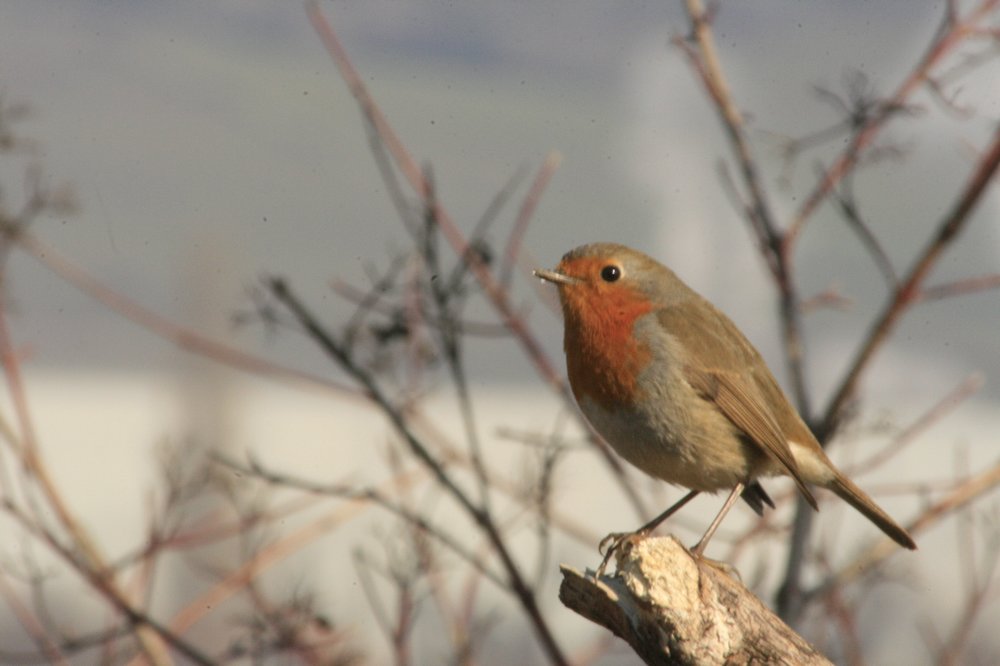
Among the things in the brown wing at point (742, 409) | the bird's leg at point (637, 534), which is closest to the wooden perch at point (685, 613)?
the bird's leg at point (637, 534)

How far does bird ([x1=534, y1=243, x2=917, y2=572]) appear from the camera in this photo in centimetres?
281

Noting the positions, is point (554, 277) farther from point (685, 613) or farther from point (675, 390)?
point (685, 613)

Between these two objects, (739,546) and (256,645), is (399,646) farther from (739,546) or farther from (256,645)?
(739,546)

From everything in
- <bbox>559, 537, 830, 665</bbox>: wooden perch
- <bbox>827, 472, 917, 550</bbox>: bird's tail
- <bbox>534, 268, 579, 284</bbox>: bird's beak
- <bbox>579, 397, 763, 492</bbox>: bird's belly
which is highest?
<bbox>534, 268, 579, 284</bbox>: bird's beak

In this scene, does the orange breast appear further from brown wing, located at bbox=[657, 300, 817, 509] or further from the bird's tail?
the bird's tail

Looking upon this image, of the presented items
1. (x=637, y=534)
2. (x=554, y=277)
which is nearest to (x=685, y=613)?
(x=637, y=534)

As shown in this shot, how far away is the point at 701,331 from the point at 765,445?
0.32 meters

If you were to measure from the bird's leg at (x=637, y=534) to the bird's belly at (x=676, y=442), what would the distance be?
0.14 metres

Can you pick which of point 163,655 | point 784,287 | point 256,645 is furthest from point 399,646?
point 784,287

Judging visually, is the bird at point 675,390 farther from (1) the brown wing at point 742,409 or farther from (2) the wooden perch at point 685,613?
(2) the wooden perch at point 685,613

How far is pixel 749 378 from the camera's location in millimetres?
3029

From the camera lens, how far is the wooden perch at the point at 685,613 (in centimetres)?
212

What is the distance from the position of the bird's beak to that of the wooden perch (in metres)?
0.94

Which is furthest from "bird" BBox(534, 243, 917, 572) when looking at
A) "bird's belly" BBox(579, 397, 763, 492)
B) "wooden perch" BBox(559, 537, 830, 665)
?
"wooden perch" BBox(559, 537, 830, 665)
